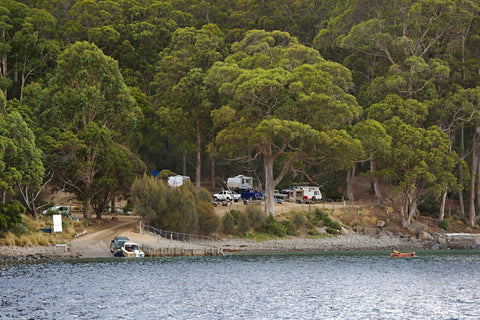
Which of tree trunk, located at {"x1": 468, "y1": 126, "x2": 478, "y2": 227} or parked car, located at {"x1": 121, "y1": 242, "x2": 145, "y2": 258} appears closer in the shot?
parked car, located at {"x1": 121, "y1": 242, "x2": 145, "y2": 258}

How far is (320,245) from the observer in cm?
7319

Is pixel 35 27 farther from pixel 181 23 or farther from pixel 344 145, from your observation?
pixel 344 145

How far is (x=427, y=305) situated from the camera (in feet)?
128

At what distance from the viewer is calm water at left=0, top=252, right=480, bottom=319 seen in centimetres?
3575

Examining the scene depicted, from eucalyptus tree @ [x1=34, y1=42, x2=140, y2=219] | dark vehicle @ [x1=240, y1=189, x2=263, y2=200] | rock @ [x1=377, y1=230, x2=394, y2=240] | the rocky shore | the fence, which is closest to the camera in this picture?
the fence

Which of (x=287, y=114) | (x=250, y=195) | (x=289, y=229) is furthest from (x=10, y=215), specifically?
(x=250, y=195)

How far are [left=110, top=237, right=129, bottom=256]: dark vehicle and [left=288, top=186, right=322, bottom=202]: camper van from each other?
37.1 m

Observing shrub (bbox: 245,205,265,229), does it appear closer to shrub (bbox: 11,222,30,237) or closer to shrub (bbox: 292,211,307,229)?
shrub (bbox: 292,211,307,229)

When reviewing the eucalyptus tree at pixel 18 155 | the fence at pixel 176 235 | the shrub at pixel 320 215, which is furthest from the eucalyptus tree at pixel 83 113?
the shrub at pixel 320 215

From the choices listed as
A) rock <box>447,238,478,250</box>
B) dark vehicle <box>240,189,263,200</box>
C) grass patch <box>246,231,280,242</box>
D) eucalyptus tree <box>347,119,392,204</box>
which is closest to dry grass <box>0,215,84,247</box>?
grass patch <box>246,231,280,242</box>

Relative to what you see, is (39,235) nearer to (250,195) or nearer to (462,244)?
(250,195)

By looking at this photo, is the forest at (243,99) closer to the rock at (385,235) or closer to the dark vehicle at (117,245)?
the rock at (385,235)

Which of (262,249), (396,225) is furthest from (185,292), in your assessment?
(396,225)

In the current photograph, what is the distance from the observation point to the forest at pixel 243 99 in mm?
68500
